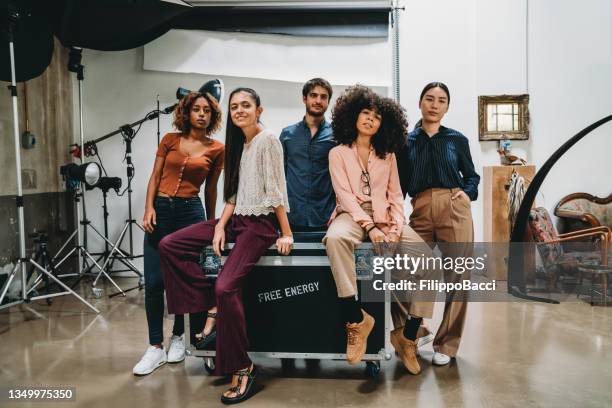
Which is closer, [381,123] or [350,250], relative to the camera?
[350,250]

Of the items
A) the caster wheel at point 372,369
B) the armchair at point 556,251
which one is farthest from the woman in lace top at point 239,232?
the armchair at point 556,251

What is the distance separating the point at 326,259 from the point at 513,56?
4.55 meters

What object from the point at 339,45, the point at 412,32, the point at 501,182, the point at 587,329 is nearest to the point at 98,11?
the point at 339,45

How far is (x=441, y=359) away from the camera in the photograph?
303 cm

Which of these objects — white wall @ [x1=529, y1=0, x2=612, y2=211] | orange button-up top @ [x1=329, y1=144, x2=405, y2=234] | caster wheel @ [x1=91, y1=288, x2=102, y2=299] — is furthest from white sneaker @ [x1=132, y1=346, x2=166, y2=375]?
white wall @ [x1=529, y1=0, x2=612, y2=211]

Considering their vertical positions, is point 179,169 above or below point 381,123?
below

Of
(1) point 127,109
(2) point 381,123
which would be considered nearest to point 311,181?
(2) point 381,123

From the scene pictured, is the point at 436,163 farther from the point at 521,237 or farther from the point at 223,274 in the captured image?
the point at 521,237

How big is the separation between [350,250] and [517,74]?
4.46 metres

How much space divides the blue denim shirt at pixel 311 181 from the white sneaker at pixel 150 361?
1213 mm

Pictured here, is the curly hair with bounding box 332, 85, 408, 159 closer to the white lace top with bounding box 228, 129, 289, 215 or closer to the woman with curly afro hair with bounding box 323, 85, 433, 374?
the woman with curly afro hair with bounding box 323, 85, 433, 374

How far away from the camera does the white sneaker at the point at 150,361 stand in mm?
2921

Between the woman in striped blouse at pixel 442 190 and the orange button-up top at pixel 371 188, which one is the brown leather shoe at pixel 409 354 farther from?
the orange button-up top at pixel 371 188

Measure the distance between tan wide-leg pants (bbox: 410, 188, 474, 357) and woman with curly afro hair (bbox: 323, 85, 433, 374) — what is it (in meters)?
0.25
